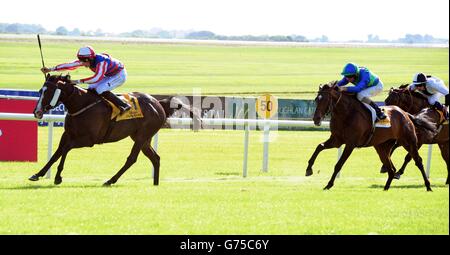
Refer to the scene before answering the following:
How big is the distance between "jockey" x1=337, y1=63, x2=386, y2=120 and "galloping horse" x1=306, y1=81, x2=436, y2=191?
12 cm

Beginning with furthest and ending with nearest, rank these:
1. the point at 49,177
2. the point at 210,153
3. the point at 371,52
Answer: the point at 371,52
the point at 210,153
the point at 49,177

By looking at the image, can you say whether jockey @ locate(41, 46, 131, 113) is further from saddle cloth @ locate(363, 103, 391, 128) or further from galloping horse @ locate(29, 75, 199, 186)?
saddle cloth @ locate(363, 103, 391, 128)

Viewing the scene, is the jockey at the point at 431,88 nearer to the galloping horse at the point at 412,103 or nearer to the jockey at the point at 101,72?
the galloping horse at the point at 412,103

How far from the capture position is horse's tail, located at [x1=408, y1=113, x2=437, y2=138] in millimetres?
12953

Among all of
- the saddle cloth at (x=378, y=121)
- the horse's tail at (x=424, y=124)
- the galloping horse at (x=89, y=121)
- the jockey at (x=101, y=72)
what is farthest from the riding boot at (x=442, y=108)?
the jockey at (x=101, y=72)

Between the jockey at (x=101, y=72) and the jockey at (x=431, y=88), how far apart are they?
436 centimetres

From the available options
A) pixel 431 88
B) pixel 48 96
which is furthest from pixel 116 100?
pixel 431 88

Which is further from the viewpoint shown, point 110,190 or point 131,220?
point 110,190

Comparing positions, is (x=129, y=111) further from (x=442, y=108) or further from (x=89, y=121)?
(x=442, y=108)

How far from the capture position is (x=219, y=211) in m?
8.64

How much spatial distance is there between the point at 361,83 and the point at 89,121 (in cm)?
341
